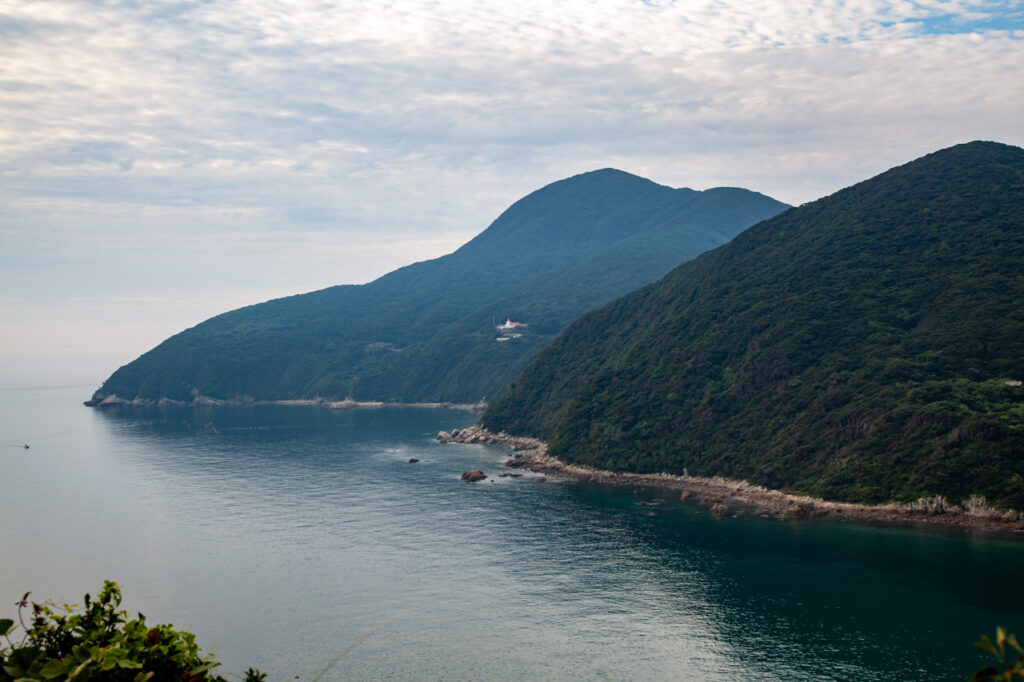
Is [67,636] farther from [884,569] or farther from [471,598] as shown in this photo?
[884,569]

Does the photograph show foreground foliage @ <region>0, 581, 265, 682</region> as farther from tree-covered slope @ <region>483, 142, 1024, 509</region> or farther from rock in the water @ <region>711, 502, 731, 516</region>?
tree-covered slope @ <region>483, 142, 1024, 509</region>

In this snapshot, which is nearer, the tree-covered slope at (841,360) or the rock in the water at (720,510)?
the tree-covered slope at (841,360)

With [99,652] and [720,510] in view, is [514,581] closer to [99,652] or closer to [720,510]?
[720,510]

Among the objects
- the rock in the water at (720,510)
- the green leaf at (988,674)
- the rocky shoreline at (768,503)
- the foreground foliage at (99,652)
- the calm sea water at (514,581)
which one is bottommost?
the calm sea water at (514,581)

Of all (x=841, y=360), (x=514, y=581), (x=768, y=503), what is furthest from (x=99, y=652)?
(x=841, y=360)

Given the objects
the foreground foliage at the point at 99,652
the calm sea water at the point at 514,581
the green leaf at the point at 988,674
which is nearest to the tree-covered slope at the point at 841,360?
the calm sea water at the point at 514,581

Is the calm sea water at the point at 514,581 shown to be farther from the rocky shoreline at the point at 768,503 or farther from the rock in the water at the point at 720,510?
the rocky shoreline at the point at 768,503

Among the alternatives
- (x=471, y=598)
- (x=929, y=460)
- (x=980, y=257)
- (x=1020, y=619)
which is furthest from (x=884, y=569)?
(x=980, y=257)
